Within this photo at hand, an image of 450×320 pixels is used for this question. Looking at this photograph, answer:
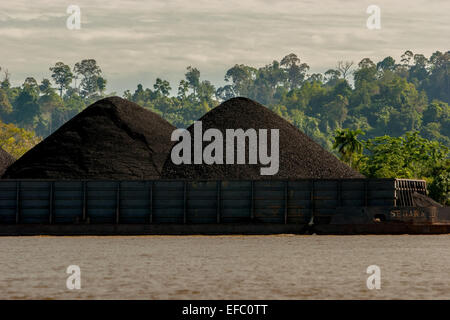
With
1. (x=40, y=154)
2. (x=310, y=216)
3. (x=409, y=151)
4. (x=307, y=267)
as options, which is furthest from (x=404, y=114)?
(x=307, y=267)

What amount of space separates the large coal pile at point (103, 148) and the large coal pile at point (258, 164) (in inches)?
153

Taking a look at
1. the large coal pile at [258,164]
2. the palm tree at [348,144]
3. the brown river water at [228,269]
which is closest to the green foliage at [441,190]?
the large coal pile at [258,164]

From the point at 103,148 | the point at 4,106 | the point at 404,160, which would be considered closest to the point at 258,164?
the point at 103,148

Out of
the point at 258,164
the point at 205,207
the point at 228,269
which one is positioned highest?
the point at 258,164

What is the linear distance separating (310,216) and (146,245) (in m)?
8.56

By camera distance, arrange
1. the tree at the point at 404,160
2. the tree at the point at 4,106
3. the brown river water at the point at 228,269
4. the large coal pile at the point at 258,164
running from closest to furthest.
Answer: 1. the brown river water at the point at 228,269
2. the large coal pile at the point at 258,164
3. the tree at the point at 404,160
4. the tree at the point at 4,106

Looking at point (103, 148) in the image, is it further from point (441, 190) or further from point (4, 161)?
point (441, 190)

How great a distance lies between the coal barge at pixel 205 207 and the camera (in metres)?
29.3

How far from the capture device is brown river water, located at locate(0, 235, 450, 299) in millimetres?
11664

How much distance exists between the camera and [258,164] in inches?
1527

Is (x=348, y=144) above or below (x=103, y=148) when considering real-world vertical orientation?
above

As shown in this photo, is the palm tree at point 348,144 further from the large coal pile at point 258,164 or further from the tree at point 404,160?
the large coal pile at point 258,164

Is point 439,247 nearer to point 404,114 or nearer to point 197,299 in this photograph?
point 197,299

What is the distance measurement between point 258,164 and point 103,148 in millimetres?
10873
